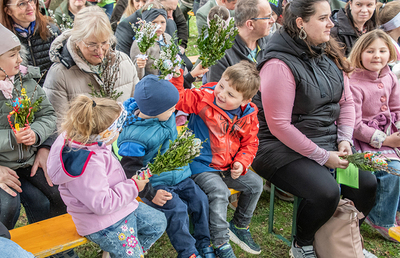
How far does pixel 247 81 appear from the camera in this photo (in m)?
2.62

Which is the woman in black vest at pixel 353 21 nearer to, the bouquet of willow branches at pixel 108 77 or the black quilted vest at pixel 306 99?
the black quilted vest at pixel 306 99

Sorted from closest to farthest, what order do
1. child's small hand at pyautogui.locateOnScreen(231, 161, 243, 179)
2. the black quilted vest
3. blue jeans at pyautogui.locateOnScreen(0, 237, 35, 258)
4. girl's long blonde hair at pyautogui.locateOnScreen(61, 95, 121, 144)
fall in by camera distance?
blue jeans at pyautogui.locateOnScreen(0, 237, 35, 258) < girl's long blonde hair at pyautogui.locateOnScreen(61, 95, 121, 144) < child's small hand at pyautogui.locateOnScreen(231, 161, 243, 179) < the black quilted vest

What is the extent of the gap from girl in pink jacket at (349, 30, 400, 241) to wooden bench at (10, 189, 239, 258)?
2.63m

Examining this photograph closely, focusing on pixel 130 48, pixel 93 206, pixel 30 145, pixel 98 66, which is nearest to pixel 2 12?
pixel 98 66

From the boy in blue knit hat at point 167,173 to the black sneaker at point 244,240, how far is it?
1.44 ft

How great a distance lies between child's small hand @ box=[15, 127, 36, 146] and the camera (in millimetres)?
2372

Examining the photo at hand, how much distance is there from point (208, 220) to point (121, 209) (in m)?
0.75

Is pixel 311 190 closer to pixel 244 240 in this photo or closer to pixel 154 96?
pixel 244 240

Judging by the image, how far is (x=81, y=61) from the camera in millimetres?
Result: 2852

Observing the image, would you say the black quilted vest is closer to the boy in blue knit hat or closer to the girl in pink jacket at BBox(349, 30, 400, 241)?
the girl in pink jacket at BBox(349, 30, 400, 241)

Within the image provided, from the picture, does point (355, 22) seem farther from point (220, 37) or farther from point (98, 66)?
point (98, 66)

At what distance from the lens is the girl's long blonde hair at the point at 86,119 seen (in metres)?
1.95

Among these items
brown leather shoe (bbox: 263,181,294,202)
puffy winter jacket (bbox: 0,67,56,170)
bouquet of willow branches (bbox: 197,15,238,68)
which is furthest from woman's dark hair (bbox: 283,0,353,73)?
puffy winter jacket (bbox: 0,67,56,170)

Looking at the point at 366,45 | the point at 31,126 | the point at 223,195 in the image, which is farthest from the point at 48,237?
the point at 366,45
